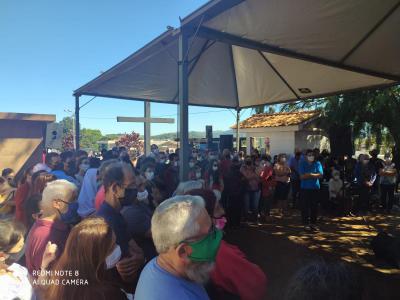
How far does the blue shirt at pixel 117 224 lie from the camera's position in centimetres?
221

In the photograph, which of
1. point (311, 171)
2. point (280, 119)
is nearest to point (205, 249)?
point (311, 171)

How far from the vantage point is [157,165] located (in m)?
6.54

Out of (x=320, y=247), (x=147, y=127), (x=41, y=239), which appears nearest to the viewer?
(x=41, y=239)

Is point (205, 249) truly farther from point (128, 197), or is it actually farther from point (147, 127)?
point (147, 127)

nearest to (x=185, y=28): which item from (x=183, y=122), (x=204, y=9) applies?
(x=204, y=9)

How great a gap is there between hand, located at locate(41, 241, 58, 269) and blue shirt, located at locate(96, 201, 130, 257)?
0.38m

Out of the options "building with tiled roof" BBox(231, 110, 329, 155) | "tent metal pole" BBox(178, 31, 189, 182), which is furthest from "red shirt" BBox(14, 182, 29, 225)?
"building with tiled roof" BBox(231, 110, 329, 155)

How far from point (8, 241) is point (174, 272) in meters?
1.13

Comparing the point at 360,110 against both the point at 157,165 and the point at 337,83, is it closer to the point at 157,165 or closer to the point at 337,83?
the point at 337,83

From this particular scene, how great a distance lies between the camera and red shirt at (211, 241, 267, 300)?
5.96 ft

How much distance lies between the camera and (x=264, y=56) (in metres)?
7.11

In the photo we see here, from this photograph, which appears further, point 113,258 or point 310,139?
point 310,139

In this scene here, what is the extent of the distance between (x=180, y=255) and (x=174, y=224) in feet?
0.48

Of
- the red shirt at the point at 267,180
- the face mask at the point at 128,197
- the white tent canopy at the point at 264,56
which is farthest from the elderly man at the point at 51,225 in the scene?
the red shirt at the point at 267,180
